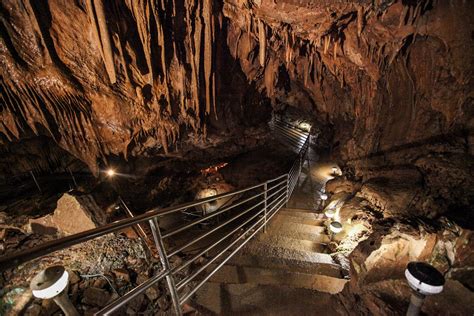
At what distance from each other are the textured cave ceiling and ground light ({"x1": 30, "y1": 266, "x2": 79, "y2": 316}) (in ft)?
16.2

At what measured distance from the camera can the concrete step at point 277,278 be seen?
261cm

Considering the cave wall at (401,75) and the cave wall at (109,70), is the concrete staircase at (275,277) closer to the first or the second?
the cave wall at (401,75)

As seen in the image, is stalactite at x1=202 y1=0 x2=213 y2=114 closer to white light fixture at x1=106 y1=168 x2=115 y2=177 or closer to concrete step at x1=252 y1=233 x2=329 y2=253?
white light fixture at x1=106 y1=168 x2=115 y2=177

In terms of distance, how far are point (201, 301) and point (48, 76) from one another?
6486 mm

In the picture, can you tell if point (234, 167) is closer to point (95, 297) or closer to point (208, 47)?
A: point (208, 47)

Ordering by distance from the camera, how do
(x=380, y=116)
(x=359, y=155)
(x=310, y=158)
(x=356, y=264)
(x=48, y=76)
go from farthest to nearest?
(x=310, y=158) < (x=359, y=155) < (x=380, y=116) < (x=48, y=76) < (x=356, y=264)

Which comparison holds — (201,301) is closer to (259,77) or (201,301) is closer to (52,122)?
(52,122)

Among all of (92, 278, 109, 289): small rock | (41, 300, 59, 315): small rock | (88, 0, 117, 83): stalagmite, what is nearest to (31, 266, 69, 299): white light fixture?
(41, 300, 59, 315): small rock

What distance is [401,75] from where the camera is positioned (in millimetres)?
5688

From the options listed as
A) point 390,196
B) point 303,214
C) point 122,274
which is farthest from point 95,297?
point 390,196

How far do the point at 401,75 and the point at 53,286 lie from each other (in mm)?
7579

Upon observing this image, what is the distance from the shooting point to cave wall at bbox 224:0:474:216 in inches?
176

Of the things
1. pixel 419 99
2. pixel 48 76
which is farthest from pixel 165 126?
pixel 419 99

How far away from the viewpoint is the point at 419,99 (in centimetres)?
550
